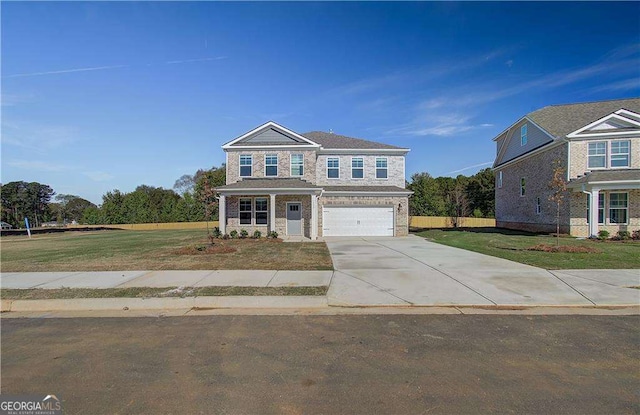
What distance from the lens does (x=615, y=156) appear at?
63.7 feet

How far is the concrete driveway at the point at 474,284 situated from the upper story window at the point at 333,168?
14.1 m

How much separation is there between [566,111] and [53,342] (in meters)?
31.1

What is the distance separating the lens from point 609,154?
1944 cm

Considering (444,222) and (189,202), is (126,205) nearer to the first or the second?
(189,202)

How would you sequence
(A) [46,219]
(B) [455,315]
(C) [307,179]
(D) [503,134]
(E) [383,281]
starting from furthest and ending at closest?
(A) [46,219] < (D) [503,134] < (C) [307,179] < (E) [383,281] < (B) [455,315]

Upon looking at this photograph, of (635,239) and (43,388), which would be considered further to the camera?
(635,239)

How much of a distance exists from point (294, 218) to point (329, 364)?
716 inches

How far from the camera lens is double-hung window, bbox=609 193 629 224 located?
62.4ft

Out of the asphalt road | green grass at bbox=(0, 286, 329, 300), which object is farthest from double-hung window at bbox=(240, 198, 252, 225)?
the asphalt road

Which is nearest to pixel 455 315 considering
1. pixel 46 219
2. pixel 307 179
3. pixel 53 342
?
pixel 53 342

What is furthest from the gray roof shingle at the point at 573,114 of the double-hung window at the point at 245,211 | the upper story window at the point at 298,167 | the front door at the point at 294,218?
the double-hung window at the point at 245,211

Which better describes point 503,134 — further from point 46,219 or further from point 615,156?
point 46,219

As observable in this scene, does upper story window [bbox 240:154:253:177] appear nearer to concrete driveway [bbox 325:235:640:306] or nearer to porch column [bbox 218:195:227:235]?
porch column [bbox 218:195:227:235]

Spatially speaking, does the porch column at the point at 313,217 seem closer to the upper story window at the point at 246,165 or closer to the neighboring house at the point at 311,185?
the neighboring house at the point at 311,185
